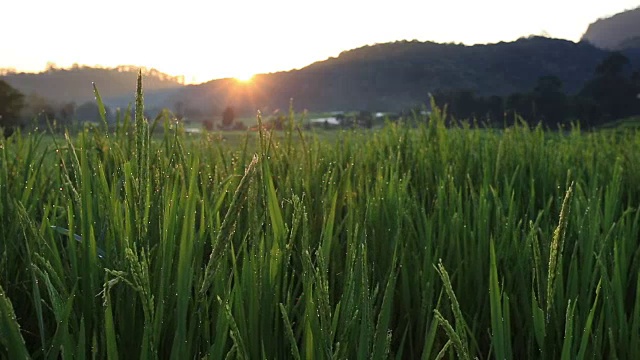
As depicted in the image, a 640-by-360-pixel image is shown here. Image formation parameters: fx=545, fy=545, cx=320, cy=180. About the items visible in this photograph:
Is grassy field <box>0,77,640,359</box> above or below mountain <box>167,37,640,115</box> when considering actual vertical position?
below

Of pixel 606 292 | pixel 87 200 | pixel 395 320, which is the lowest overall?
pixel 395 320

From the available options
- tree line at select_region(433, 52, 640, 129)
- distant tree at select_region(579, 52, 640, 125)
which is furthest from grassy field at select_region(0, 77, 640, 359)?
distant tree at select_region(579, 52, 640, 125)

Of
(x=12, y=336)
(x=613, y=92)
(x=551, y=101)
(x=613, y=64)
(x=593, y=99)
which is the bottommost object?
(x=12, y=336)

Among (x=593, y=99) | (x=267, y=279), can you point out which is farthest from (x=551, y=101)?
(x=267, y=279)

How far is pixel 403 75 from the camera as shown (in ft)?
554

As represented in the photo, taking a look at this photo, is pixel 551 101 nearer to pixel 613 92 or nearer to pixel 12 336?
pixel 613 92

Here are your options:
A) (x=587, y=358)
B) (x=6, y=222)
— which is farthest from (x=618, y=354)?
(x=6, y=222)

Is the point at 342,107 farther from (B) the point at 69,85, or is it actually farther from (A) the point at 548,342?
(A) the point at 548,342

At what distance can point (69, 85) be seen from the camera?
588 feet

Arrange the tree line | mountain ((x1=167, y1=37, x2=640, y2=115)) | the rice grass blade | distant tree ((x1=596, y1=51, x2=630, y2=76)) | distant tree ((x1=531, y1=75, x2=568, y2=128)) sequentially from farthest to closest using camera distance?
mountain ((x1=167, y1=37, x2=640, y2=115))
distant tree ((x1=596, y1=51, x2=630, y2=76))
distant tree ((x1=531, y1=75, x2=568, y2=128))
the tree line
the rice grass blade

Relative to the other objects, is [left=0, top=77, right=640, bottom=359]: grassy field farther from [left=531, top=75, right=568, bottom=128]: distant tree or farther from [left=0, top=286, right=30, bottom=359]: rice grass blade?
[left=531, top=75, right=568, bottom=128]: distant tree

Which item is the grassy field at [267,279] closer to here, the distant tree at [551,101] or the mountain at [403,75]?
the distant tree at [551,101]

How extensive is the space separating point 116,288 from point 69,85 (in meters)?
199

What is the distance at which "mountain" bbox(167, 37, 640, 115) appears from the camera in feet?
527
